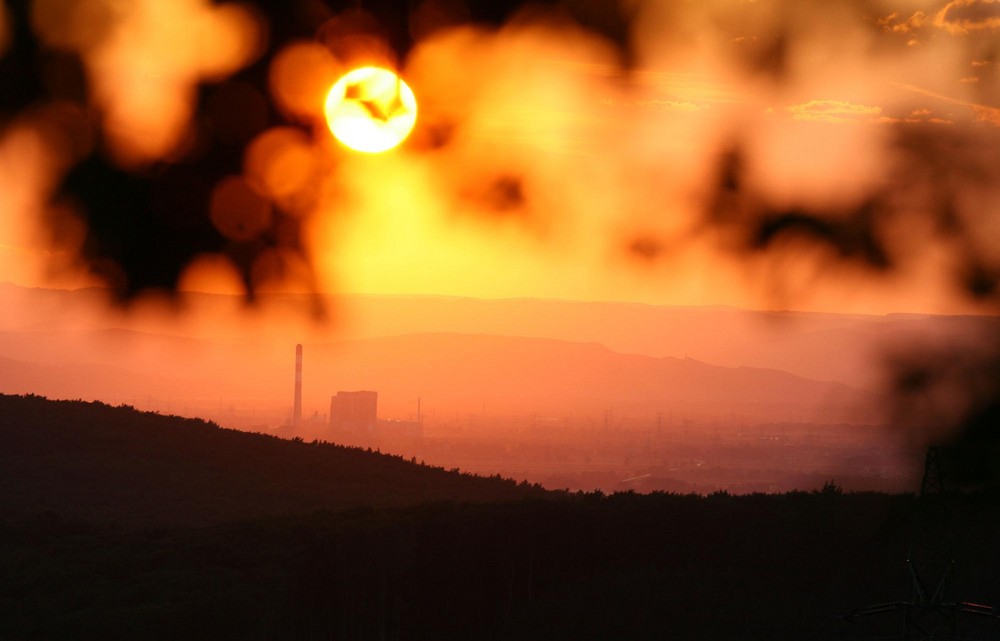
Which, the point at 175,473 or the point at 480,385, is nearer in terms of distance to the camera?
the point at 175,473

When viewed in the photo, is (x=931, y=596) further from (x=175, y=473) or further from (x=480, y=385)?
(x=480, y=385)

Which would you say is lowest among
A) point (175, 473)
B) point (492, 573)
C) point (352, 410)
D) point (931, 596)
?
point (931, 596)

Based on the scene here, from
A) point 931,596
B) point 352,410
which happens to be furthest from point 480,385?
point 931,596

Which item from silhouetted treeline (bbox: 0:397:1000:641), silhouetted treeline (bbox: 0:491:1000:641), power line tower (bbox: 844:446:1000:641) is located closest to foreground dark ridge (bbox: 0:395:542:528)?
silhouetted treeline (bbox: 0:397:1000:641)

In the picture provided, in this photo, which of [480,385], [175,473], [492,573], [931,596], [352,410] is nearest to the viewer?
[931,596]

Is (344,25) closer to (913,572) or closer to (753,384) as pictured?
(913,572)

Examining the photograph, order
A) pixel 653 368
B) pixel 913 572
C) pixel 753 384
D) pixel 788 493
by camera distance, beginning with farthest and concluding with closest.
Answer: pixel 653 368, pixel 753 384, pixel 788 493, pixel 913 572

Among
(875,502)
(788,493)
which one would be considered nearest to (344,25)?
(875,502)
